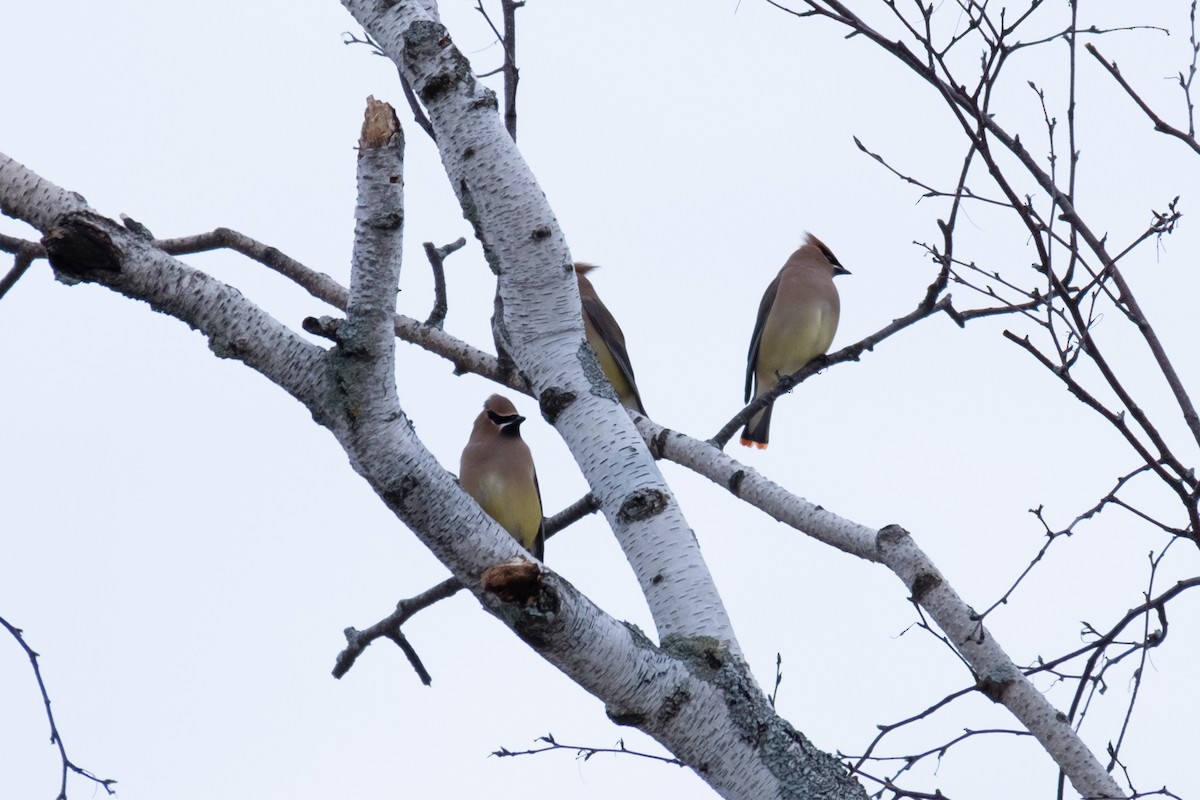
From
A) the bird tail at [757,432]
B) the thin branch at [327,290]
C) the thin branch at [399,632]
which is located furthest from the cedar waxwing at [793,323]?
the thin branch at [399,632]

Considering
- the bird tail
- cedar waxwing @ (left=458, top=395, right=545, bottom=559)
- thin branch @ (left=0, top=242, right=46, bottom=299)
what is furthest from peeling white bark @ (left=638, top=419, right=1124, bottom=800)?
the bird tail

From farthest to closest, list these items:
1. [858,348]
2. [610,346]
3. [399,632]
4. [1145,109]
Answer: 1. [610,346]
2. [858,348]
3. [399,632]
4. [1145,109]

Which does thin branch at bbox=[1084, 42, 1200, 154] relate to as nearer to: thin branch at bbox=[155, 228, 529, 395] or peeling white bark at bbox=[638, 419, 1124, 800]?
peeling white bark at bbox=[638, 419, 1124, 800]

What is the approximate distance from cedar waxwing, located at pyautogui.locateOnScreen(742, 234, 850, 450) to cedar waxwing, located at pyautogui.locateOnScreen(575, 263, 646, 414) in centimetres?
65

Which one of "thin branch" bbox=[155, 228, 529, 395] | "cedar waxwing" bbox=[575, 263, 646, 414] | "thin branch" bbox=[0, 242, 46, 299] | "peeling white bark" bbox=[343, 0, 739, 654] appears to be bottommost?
"thin branch" bbox=[0, 242, 46, 299]

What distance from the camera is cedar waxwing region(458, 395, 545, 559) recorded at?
538 centimetres

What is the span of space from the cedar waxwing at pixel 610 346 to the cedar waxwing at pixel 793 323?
25.5 inches

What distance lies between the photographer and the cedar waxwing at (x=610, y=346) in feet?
22.1

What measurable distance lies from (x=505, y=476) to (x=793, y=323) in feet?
6.54

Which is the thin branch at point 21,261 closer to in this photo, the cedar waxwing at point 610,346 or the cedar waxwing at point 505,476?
the cedar waxwing at point 505,476

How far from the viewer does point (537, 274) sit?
8.03ft

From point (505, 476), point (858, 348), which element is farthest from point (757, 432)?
point (858, 348)

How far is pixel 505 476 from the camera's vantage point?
5410 millimetres

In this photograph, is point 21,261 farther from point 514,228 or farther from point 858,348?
point 858,348
